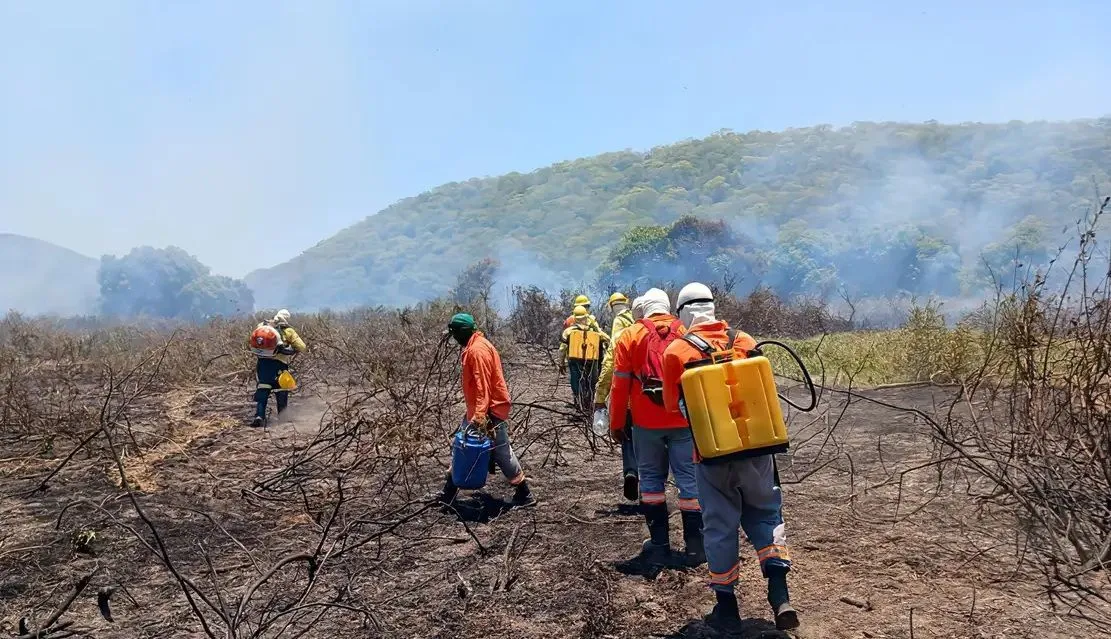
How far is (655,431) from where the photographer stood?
427cm

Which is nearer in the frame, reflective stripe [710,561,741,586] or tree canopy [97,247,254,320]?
reflective stripe [710,561,741,586]

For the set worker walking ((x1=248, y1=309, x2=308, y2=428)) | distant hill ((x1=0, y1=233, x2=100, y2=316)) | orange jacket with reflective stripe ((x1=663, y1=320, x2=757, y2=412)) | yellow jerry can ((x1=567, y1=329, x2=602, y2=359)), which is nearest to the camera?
orange jacket with reflective stripe ((x1=663, y1=320, x2=757, y2=412))

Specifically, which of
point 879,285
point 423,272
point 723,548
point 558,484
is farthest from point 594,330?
point 423,272

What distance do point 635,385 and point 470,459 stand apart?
1425 mm

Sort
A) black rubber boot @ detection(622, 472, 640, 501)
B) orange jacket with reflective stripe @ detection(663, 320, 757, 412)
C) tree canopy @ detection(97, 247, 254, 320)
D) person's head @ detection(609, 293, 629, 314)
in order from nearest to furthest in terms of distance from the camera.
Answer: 1. orange jacket with reflective stripe @ detection(663, 320, 757, 412)
2. black rubber boot @ detection(622, 472, 640, 501)
3. person's head @ detection(609, 293, 629, 314)
4. tree canopy @ detection(97, 247, 254, 320)

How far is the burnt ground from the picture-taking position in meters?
3.47

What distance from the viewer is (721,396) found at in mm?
3121

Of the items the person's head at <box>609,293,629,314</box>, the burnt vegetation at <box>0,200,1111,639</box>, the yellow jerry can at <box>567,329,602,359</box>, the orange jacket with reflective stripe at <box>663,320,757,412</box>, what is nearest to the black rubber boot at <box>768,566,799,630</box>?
the burnt vegetation at <box>0,200,1111,639</box>

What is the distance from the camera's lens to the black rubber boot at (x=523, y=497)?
5.48 metres

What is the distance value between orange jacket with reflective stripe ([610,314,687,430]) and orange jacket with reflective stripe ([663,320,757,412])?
77 centimetres

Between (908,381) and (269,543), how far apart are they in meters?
8.33

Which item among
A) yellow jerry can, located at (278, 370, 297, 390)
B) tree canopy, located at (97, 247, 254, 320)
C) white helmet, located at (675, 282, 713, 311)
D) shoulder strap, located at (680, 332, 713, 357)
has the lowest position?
yellow jerry can, located at (278, 370, 297, 390)

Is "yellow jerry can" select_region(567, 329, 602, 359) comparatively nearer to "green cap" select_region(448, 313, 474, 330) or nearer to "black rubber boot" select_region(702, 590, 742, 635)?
"green cap" select_region(448, 313, 474, 330)

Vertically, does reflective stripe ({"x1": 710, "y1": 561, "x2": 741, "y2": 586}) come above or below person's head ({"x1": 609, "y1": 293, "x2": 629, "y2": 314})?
below
